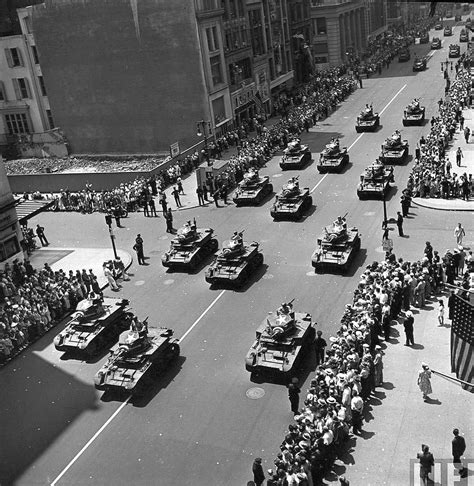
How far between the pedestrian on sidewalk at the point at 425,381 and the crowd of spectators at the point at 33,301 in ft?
51.9

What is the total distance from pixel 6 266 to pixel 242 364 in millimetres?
16949

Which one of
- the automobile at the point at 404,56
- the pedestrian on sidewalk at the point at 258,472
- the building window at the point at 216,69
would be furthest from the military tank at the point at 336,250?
the automobile at the point at 404,56

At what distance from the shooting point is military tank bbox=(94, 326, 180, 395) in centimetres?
2170

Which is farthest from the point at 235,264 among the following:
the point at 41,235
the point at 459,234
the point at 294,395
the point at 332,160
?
the point at 332,160

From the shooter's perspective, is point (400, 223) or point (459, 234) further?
Answer: point (400, 223)

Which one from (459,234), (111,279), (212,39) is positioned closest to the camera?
(459,234)

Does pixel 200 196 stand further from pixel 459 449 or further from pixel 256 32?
pixel 256 32

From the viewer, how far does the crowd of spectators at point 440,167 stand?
122 ft

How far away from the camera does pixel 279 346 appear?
2225 cm

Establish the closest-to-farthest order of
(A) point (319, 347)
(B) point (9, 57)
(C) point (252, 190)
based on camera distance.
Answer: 1. (A) point (319, 347)
2. (C) point (252, 190)
3. (B) point (9, 57)

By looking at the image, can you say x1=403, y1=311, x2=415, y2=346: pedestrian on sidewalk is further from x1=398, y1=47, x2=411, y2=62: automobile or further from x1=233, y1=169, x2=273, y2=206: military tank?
x1=398, y1=47, x2=411, y2=62: automobile

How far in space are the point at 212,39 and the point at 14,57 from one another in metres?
19.5

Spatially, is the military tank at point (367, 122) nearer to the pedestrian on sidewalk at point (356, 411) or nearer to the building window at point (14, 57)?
the building window at point (14, 57)

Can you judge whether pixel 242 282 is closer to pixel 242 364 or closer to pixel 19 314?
pixel 242 364
